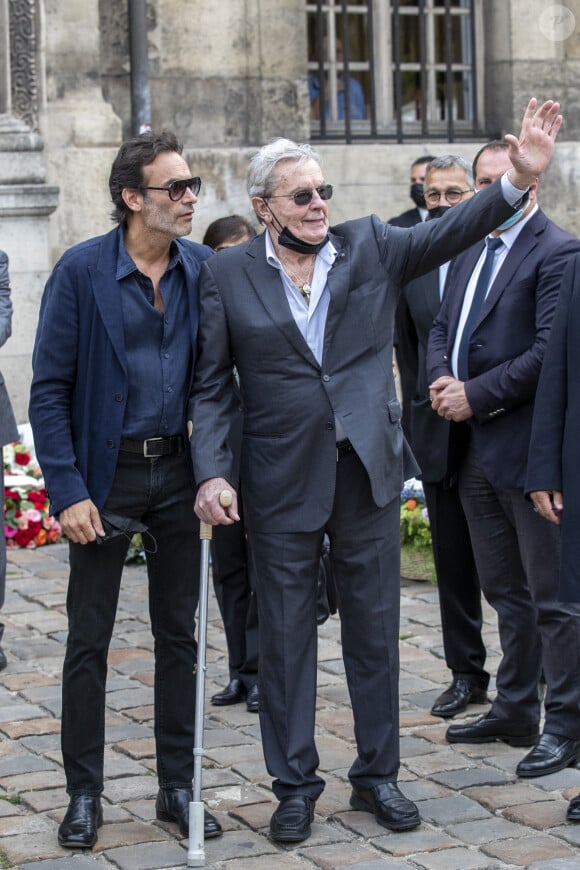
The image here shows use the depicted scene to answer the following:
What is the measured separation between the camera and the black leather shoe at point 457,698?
6.20 meters

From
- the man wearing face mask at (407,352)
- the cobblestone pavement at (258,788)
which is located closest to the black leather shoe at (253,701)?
the cobblestone pavement at (258,788)

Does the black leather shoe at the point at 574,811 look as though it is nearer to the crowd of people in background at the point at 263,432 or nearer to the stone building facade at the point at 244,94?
the crowd of people in background at the point at 263,432

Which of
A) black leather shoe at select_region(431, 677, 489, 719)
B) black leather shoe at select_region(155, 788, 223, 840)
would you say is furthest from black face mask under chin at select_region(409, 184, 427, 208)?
black leather shoe at select_region(155, 788, 223, 840)

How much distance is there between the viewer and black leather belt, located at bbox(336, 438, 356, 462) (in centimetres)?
504

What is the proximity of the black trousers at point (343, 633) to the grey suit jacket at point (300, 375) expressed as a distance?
0.28ft

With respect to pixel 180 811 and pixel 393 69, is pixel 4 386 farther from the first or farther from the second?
pixel 393 69

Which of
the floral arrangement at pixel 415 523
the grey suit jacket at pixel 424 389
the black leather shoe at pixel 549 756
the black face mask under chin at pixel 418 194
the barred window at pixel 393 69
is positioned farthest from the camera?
A: the barred window at pixel 393 69

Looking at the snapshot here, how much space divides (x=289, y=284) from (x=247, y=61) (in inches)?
268

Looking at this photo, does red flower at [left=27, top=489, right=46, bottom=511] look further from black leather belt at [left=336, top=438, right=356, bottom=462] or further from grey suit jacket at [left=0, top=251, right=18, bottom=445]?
black leather belt at [left=336, top=438, right=356, bottom=462]

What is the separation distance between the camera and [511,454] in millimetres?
5715

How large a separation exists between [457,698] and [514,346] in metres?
1.41

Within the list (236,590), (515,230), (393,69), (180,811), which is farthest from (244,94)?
(180,811)

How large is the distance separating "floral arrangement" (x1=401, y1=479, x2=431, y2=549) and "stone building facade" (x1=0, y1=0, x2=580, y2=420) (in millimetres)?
2975

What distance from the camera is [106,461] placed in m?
4.89
